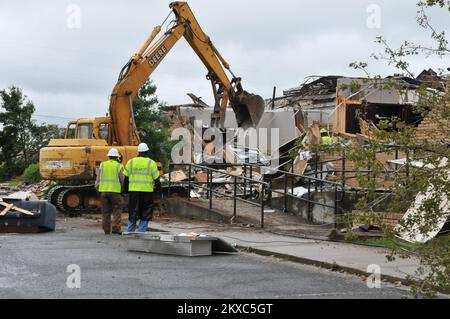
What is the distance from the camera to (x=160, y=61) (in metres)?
22.0

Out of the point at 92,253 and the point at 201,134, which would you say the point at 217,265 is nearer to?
the point at 92,253

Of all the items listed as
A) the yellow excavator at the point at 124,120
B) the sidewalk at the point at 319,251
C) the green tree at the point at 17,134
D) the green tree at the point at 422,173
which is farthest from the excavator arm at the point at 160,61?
the green tree at the point at 17,134

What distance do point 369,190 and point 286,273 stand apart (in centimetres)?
331

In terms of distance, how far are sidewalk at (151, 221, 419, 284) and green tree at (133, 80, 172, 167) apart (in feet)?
52.1

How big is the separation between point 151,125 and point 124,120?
38.2 feet

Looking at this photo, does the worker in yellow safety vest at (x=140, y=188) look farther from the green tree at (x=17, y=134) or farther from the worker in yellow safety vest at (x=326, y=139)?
the green tree at (x=17, y=134)

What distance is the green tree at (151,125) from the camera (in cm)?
3212

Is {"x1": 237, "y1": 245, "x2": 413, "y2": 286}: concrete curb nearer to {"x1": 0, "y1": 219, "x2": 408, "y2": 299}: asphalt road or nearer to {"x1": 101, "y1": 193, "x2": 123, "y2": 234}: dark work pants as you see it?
{"x1": 0, "y1": 219, "x2": 408, "y2": 299}: asphalt road

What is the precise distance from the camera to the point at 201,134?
118 ft

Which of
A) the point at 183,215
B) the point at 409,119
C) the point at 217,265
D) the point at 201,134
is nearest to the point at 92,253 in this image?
the point at 217,265

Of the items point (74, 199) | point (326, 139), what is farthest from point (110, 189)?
point (74, 199)

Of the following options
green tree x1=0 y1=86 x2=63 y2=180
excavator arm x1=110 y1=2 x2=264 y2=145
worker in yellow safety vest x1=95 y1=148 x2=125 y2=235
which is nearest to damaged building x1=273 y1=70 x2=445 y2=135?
excavator arm x1=110 y1=2 x2=264 y2=145

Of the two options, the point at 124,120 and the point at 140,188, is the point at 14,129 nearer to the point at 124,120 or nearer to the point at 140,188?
the point at 124,120

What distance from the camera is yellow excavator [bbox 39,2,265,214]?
20.8 m
